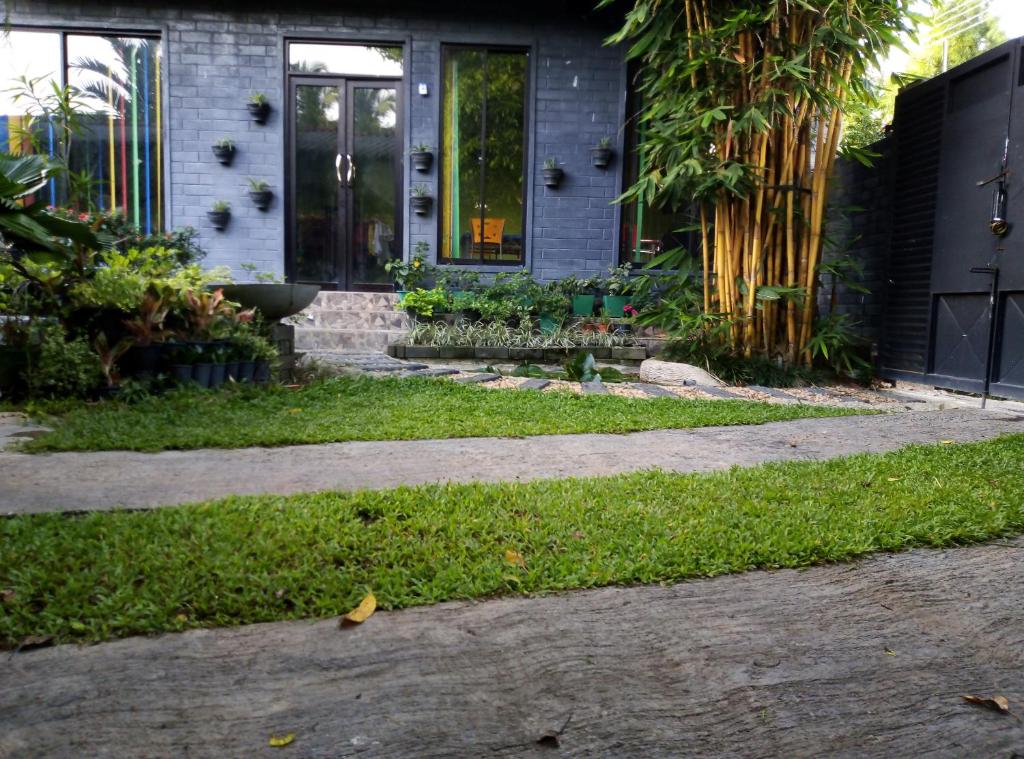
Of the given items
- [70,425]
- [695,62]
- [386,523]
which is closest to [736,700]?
[386,523]

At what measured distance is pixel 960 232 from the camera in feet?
16.7

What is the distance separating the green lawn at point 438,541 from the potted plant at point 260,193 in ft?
20.2

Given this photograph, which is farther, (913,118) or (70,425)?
(913,118)

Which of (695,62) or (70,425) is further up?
(695,62)

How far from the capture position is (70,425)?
11.1ft

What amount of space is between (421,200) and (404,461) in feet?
17.4

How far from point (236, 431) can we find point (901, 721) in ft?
9.19

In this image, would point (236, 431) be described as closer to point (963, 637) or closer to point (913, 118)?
point (963, 637)

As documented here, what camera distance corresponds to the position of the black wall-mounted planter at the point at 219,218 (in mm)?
7793

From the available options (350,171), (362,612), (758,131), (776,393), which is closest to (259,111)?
(350,171)

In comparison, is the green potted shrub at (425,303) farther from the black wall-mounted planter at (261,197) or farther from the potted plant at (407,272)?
the black wall-mounted planter at (261,197)

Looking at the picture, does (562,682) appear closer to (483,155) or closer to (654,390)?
(654,390)

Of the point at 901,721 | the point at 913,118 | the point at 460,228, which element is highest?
the point at 913,118

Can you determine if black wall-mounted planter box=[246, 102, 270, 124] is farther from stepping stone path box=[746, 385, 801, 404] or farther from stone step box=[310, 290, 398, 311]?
stepping stone path box=[746, 385, 801, 404]
